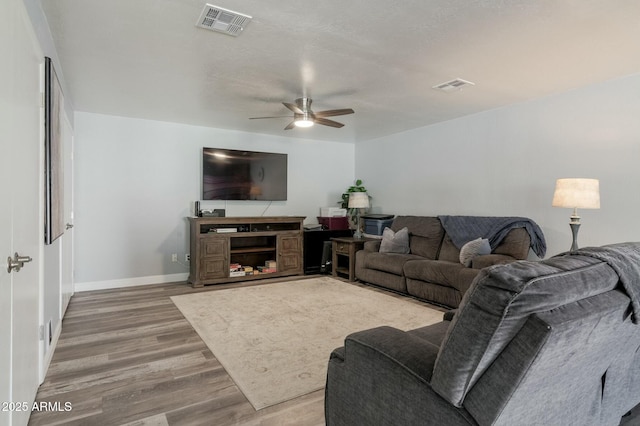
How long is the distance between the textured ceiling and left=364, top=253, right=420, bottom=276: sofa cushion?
6.18 feet

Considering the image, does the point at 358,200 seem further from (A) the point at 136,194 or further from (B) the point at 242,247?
(A) the point at 136,194

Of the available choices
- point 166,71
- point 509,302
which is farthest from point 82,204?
point 509,302

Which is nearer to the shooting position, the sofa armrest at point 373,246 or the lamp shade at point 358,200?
the sofa armrest at point 373,246

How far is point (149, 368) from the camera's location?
8.06 ft

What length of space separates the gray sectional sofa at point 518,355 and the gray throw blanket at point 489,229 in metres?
2.58

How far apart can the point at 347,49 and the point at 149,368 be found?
2.69 meters

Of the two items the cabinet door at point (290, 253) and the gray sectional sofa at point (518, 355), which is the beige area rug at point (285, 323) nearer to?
the cabinet door at point (290, 253)

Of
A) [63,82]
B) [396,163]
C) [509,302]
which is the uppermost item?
[63,82]

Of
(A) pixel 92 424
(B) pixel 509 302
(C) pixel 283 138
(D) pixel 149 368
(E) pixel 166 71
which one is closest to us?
(B) pixel 509 302

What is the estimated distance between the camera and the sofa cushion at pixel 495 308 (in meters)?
0.96

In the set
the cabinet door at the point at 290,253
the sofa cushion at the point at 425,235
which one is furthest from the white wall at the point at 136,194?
the sofa cushion at the point at 425,235

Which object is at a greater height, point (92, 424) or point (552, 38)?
point (552, 38)

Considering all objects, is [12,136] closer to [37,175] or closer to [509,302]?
[37,175]

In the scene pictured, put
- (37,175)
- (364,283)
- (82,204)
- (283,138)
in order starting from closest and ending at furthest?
(37,175)
(82,204)
(364,283)
(283,138)
